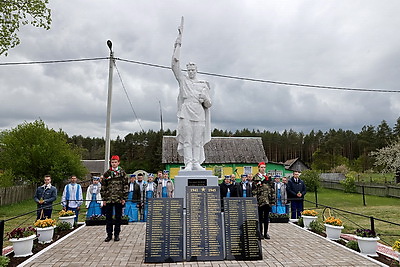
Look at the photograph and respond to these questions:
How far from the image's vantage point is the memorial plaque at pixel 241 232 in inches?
201

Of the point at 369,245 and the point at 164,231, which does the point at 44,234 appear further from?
the point at 369,245

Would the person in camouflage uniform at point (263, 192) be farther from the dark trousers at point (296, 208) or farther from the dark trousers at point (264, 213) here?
the dark trousers at point (296, 208)

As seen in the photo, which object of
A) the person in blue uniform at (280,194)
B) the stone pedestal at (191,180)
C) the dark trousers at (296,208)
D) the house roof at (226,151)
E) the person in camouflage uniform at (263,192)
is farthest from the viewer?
the house roof at (226,151)

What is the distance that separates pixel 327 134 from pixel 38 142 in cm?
5246

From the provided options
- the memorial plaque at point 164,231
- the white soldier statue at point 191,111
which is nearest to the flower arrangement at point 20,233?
the memorial plaque at point 164,231

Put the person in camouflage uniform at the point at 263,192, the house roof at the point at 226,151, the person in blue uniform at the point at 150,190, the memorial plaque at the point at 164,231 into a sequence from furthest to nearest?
the house roof at the point at 226,151 → the person in blue uniform at the point at 150,190 → the person in camouflage uniform at the point at 263,192 → the memorial plaque at the point at 164,231

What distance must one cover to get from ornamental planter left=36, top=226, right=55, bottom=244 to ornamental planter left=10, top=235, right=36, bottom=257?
87cm

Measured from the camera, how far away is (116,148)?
4791 cm

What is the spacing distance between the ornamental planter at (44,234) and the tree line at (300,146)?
27672 mm

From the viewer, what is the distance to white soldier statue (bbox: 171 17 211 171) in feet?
24.8

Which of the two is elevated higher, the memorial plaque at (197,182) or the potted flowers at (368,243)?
the memorial plaque at (197,182)

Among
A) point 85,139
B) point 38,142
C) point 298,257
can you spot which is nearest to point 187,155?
point 298,257

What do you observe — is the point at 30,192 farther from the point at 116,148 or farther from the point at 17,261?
the point at 116,148

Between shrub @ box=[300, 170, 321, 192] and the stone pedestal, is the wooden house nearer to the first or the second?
shrub @ box=[300, 170, 321, 192]
